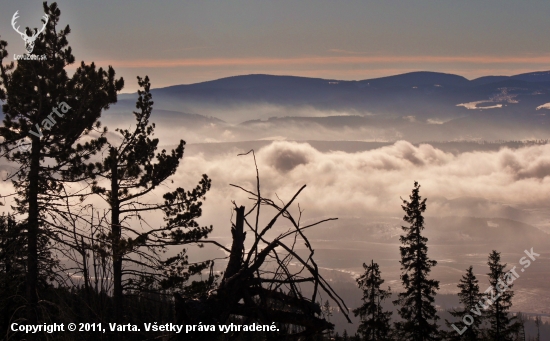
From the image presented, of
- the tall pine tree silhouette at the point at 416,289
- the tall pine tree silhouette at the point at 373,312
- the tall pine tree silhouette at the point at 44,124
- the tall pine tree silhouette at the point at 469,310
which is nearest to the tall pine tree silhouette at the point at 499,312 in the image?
the tall pine tree silhouette at the point at 469,310

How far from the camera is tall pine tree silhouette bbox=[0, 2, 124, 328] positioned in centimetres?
1207

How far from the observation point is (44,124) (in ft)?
40.9

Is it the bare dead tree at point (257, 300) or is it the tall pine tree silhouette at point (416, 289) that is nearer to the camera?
the bare dead tree at point (257, 300)

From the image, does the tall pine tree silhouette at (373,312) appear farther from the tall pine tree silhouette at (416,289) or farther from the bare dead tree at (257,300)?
the bare dead tree at (257,300)

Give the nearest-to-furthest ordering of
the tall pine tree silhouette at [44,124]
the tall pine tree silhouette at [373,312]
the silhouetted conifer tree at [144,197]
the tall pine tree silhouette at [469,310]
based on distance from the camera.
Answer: the tall pine tree silhouette at [44,124], the silhouetted conifer tree at [144,197], the tall pine tree silhouette at [469,310], the tall pine tree silhouette at [373,312]

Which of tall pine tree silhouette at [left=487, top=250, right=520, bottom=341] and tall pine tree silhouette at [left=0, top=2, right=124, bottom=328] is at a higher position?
tall pine tree silhouette at [left=0, top=2, right=124, bottom=328]

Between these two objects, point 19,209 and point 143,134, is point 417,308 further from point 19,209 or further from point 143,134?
point 19,209

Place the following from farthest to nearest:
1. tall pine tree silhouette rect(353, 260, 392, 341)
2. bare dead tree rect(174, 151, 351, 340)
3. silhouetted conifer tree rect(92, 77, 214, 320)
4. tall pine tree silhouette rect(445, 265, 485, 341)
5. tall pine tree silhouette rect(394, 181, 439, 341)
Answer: tall pine tree silhouette rect(353, 260, 392, 341), tall pine tree silhouette rect(445, 265, 485, 341), tall pine tree silhouette rect(394, 181, 439, 341), silhouetted conifer tree rect(92, 77, 214, 320), bare dead tree rect(174, 151, 351, 340)

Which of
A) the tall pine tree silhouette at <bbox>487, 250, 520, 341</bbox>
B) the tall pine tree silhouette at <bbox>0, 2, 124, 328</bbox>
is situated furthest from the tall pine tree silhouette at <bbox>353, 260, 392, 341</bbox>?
the tall pine tree silhouette at <bbox>0, 2, 124, 328</bbox>

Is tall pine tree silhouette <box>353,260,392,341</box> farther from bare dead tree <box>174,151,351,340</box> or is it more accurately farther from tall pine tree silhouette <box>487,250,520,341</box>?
bare dead tree <box>174,151,351,340</box>

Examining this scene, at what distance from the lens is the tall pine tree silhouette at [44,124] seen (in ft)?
39.6

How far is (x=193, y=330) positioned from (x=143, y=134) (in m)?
13.9

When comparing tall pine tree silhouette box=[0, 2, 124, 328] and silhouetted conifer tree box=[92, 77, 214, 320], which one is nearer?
tall pine tree silhouette box=[0, 2, 124, 328]

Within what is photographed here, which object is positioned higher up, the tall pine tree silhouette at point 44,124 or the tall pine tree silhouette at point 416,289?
the tall pine tree silhouette at point 44,124
